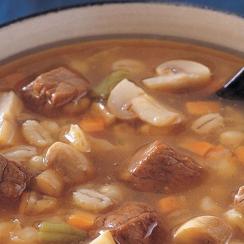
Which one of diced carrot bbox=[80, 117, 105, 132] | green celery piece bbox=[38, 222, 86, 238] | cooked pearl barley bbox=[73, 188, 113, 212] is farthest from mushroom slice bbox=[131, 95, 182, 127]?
green celery piece bbox=[38, 222, 86, 238]

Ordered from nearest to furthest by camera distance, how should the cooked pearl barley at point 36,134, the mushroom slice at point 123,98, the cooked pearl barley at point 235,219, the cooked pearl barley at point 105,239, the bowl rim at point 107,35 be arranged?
the cooked pearl barley at point 105,239 < the cooked pearl barley at point 235,219 < the cooked pearl barley at point 36,134 < the mushroom slice at point 123,98 < the bowl rim at point 107,35

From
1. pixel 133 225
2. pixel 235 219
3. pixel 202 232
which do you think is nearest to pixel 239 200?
pixel 235 219

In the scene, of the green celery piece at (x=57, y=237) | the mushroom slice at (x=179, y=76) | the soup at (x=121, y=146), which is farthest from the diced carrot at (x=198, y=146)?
the green celery piece at (x=57, y=237)

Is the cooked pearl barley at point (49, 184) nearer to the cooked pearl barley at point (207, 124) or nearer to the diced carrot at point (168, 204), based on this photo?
the diced carrot at point (168, 204)

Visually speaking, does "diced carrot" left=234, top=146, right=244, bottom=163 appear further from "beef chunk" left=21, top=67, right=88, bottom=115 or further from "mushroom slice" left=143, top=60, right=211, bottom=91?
"beef chunk" left=21, top=67, right=88, bottom=115

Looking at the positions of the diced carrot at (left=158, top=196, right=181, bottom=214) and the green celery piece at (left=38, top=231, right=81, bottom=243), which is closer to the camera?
the green celery piece at (left=38, top=231, right=81, bottom=243)

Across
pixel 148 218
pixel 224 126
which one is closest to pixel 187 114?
pixel 224 126
